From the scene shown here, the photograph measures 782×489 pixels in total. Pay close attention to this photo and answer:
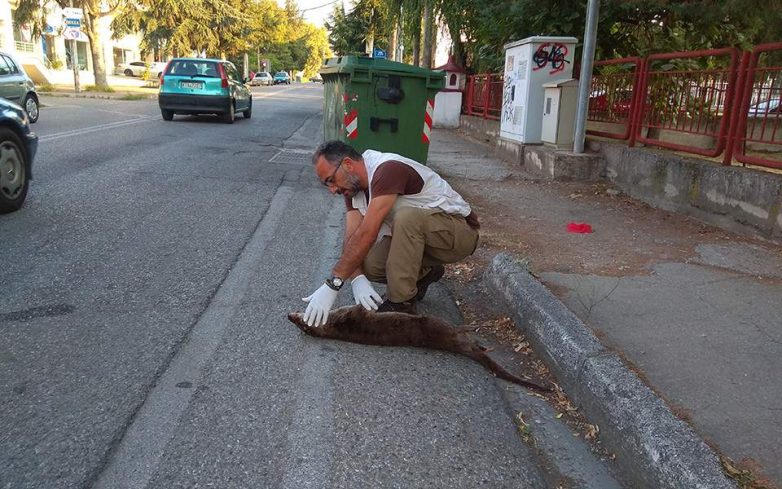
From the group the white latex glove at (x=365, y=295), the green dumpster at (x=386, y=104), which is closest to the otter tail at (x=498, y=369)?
the white latex glove at (x=365, y=295)

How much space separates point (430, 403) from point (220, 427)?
0.98m

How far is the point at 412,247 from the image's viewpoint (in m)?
3.93

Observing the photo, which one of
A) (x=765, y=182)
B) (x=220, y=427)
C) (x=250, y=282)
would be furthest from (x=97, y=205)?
(x=765, y=182)

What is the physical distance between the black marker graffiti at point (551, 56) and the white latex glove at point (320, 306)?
8066 millimetres

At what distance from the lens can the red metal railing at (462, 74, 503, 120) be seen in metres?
15.7

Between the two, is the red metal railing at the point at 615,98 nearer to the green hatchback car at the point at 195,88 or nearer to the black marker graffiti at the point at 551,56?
the black marker graffiti at the point at 551,56

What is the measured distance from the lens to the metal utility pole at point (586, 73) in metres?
8.57

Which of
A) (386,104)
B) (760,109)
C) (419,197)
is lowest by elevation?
(419,197)

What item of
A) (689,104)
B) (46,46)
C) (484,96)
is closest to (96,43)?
(46,46)

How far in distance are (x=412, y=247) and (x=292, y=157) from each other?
311 inches

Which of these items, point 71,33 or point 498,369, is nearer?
point 498,369

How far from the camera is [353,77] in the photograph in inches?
338

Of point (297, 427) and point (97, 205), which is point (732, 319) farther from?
point (97, 205)

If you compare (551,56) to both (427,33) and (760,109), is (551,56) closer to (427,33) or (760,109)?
(760,109)
